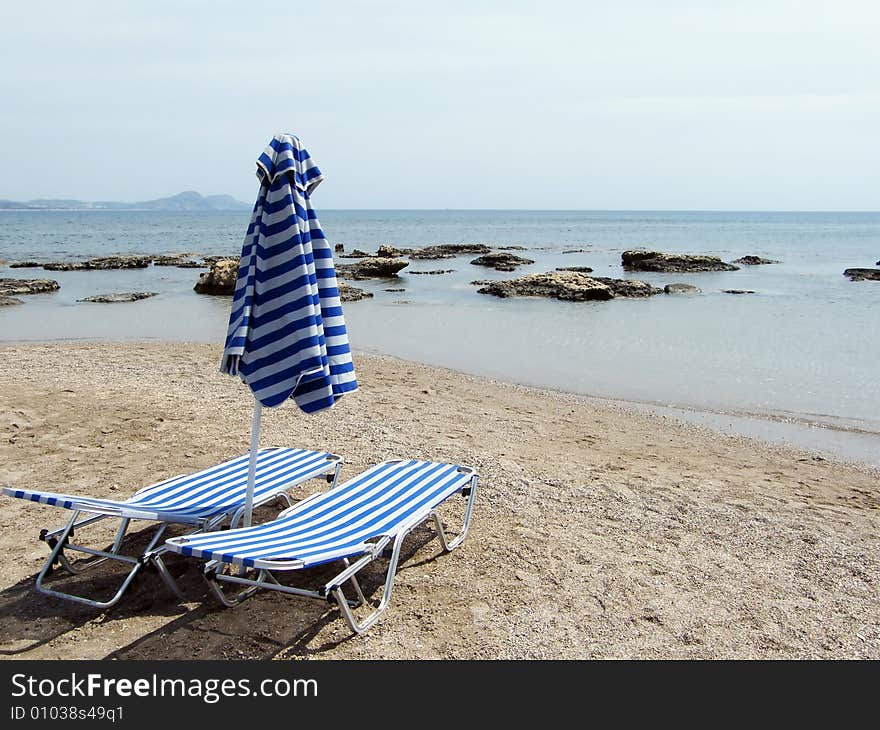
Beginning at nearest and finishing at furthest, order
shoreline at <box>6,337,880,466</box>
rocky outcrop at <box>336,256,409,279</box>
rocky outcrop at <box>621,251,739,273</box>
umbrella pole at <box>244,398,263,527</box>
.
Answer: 1. umbrella pole at <box>244,398,263,527</box>
2. shoreline at <box>6,337,880,466</box>
3. rocky outcrop at <box>336,256,409,279</box>
4. rocky outcrop at <box>621,251,739,273</box>

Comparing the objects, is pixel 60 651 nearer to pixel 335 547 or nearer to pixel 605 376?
pixel 335 547

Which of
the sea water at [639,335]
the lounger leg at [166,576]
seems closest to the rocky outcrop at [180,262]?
the sea water at [639,335]

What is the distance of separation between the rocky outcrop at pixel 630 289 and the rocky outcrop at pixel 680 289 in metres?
0.27

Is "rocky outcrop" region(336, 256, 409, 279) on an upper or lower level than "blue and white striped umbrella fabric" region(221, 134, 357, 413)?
lower

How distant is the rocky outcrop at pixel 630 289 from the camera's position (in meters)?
25.4

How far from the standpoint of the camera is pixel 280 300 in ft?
13.6

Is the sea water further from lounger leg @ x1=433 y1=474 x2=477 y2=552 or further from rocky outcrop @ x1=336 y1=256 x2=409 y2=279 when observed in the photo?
lounger leg @ x1=433 y1=474 x2=477 y2=552

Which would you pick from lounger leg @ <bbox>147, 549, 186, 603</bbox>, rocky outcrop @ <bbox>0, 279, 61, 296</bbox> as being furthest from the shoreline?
rocky outcrop @ <bbox>0, 279, 61, 296</bbox>

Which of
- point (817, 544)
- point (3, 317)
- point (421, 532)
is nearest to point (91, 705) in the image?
point (421, 532)

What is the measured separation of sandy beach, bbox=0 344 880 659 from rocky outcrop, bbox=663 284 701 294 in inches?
711

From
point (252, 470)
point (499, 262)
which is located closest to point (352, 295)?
point (499, 262)

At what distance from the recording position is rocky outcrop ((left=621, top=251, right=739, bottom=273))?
35031 mm

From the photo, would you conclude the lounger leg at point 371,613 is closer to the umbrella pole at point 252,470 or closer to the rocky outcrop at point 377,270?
the umbrella pole at point 252,470

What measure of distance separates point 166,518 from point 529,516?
2573 mm
